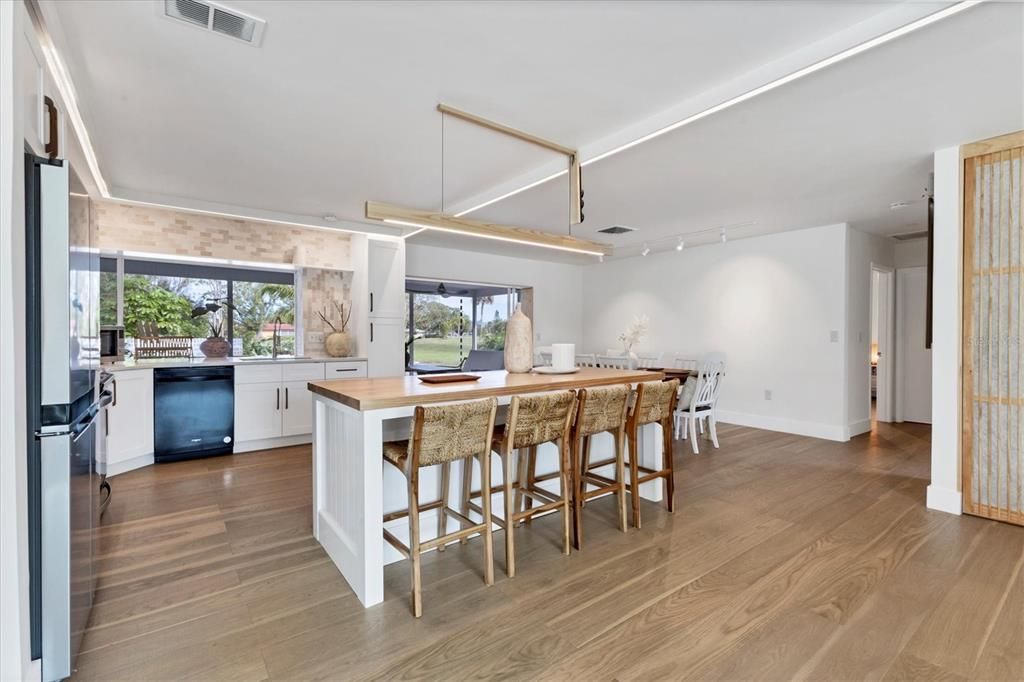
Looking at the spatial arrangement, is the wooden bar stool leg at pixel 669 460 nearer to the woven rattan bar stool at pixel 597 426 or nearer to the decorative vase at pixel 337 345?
the woven rattan bar stool at pixel 597 426

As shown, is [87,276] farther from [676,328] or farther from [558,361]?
[676,328]

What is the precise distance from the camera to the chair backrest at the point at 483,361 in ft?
23.0

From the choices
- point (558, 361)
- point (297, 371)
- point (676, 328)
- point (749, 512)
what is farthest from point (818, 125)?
point (297, 371)

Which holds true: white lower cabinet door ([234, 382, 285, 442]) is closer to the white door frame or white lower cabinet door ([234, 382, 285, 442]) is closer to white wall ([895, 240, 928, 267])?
the white door frame

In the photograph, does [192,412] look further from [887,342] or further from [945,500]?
[887,342]

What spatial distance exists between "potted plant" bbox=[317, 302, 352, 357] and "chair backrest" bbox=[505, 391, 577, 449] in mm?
3494

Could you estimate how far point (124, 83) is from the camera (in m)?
2.43

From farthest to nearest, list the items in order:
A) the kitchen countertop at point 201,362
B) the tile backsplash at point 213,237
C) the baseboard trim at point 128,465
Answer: the tile backsplash at point 213,237, the kitchen countertop at point 201,362, the baseboard trim at point 128,465

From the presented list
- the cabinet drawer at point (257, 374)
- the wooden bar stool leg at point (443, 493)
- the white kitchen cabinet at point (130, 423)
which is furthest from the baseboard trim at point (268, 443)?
the wooden bar stool leg at point (443, 493)

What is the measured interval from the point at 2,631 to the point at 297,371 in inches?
141

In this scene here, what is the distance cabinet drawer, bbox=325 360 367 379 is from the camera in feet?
16.6

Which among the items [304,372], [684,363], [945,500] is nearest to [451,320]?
[304,372]

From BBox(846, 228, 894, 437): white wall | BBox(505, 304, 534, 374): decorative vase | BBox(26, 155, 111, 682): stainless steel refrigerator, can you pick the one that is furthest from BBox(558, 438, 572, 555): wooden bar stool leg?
BBox(846, 228, 894, 437): white wall

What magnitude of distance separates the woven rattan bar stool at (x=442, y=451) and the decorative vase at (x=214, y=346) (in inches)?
133
